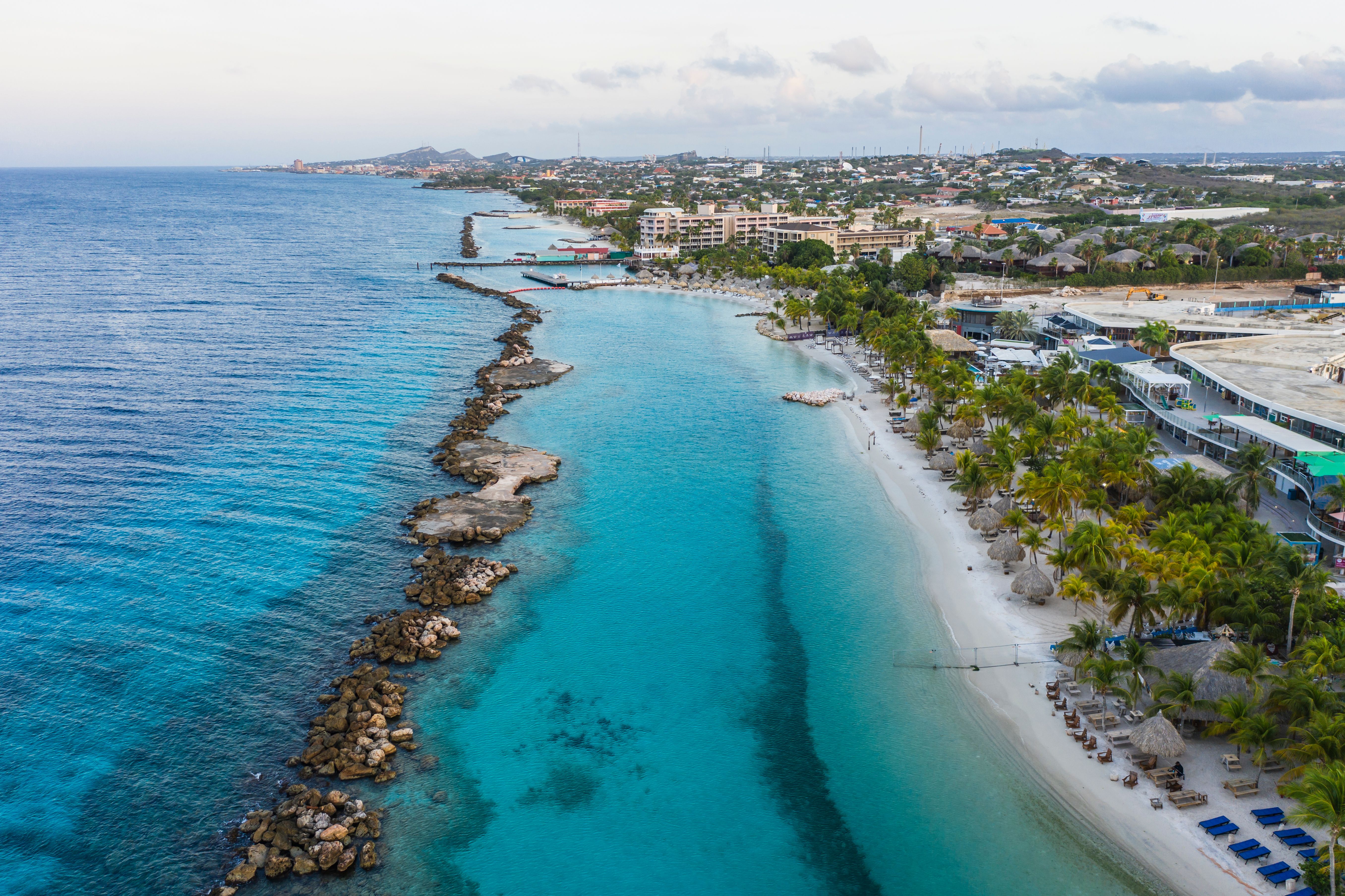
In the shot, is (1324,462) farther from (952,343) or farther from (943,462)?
(952,343)

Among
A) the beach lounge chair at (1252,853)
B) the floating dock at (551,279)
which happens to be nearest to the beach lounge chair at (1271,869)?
the beach lounge chair at (1252,853)

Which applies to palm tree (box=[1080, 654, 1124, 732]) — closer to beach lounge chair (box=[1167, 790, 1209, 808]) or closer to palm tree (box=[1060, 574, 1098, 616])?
beach lounge chair (box=[1167, 790, 1209, 808])

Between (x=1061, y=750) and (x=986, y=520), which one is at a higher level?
(x=986, y=520)

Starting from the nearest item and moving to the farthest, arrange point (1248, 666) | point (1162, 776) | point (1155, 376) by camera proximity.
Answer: point (1162, 776) → point (1248, 666) → point (1155, 376)

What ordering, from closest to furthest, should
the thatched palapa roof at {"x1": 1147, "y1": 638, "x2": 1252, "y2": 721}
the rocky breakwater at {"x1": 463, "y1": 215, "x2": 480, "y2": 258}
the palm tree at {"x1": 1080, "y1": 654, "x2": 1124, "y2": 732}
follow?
the thatched palapa roof at {"x1": 1147, "y1": 638, "x2": 1252, "y2": 721} < the palm tree at {"x1": 1080, "y1": 654, "x2": 1124, "y2": 732} < the rocky breakwater at {"x1": 463, "y1": 215, "x2": 480, "y2": 258}

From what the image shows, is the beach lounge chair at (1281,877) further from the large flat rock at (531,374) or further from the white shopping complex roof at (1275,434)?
the large flat rock at (531,374)

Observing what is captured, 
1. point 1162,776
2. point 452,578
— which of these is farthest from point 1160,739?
point 452,578

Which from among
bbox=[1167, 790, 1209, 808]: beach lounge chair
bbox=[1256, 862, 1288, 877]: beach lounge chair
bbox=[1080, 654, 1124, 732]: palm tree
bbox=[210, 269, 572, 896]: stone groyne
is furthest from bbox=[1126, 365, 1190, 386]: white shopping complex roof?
bbox=[210, 269, 572, 896]: stone groyne
